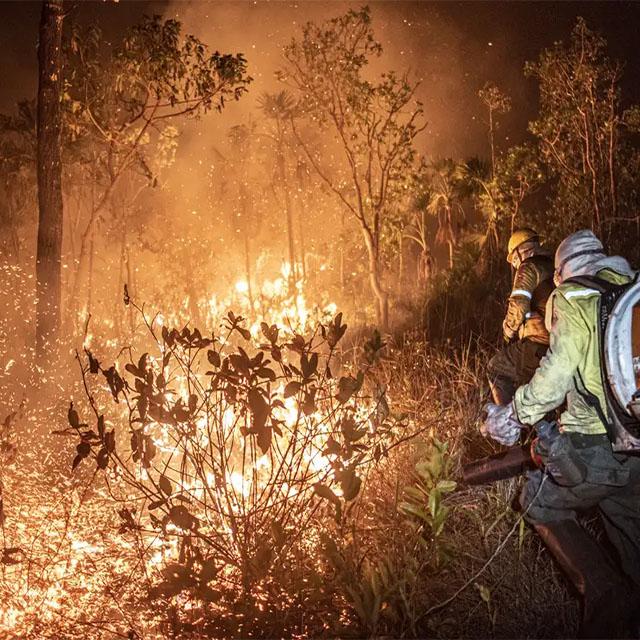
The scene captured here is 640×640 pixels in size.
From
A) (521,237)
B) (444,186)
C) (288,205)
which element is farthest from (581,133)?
(288,205)

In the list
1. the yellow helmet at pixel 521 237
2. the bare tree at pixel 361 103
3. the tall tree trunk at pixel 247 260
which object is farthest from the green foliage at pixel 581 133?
the tall tree trunk at pixel 247 260

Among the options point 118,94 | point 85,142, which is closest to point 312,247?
point 85,142

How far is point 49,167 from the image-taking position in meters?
7.79

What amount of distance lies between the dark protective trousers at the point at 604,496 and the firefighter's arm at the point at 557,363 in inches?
7.2

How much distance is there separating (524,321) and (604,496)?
7.79ft

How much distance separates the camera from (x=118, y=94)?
1131cm

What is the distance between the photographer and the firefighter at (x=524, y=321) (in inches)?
222

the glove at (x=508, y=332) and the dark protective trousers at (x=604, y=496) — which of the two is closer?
the dark protective trousers at (x=604, y=496)

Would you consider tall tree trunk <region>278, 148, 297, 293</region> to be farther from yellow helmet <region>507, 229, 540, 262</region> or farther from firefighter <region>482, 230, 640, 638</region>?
firefighter <region>482, 230, 640, 638</region>

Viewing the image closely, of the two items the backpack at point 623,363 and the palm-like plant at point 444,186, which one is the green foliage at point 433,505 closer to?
the backpack at point 623,363

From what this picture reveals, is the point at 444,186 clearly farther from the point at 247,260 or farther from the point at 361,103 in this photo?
the point at 247,260

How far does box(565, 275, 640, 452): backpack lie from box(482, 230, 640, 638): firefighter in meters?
0.09

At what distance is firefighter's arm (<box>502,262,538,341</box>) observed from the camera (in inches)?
224

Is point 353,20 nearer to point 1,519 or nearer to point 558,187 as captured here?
point 558,187
